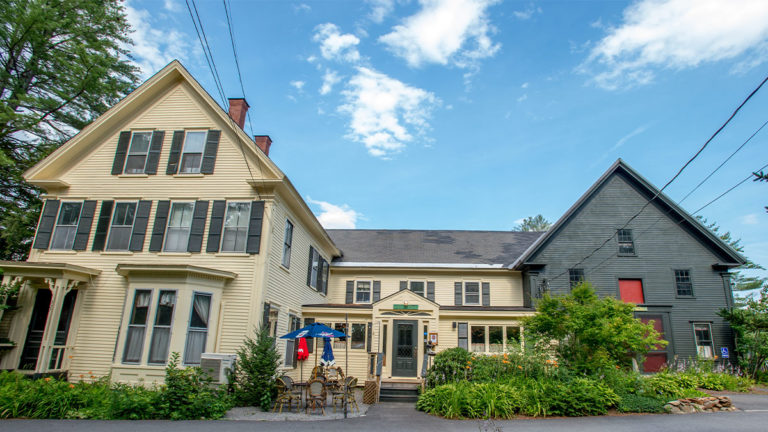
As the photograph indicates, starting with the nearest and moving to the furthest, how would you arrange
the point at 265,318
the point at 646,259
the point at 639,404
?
1. the point at 639,404
2. the point at 265,318
3. the point at 646,259

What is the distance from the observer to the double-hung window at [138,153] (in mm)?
14336

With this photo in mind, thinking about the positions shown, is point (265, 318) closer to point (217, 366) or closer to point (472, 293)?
point (217, 366)

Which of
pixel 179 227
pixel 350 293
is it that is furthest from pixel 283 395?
pixel 350 293

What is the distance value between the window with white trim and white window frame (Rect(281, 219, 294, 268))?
17904 millimetres

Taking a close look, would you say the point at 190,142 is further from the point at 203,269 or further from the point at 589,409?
the point at 589,409

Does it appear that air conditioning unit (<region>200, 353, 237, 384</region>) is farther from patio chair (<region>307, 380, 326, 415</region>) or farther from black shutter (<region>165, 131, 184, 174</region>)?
→ black shutter (<region>165, 131, 184, 174</region>)

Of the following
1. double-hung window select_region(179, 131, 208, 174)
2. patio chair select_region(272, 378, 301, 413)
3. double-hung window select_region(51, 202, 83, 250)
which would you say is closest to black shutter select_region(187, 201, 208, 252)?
double-hung window select_region(179, 131, 208, 174)

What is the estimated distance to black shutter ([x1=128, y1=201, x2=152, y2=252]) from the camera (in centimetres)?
1336

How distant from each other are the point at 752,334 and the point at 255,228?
69.3 feet

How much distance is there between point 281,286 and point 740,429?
1253cm

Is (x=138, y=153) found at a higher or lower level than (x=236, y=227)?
higher

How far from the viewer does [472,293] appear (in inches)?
802

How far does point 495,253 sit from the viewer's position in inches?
853

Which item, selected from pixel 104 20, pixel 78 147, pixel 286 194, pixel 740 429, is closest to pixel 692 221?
pixel 740 429
